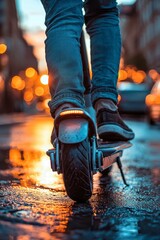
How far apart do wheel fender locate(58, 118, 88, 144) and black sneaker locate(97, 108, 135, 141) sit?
432 mm

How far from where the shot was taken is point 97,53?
2555mm

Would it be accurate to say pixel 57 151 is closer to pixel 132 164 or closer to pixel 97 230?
pixel 97 230

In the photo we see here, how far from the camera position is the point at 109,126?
95.0 inches

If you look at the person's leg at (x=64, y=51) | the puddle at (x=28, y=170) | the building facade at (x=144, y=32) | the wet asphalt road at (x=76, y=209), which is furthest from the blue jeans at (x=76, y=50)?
the building facade at (x=144, y=32)

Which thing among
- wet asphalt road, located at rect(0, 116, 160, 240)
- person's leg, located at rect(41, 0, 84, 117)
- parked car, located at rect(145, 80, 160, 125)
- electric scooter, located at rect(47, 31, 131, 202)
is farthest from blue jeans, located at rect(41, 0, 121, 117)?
parked car, located at rect(145, 80, 160, 125)

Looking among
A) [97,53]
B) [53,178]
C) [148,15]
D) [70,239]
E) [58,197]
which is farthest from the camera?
[148,15]

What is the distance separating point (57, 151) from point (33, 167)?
58.7 inches

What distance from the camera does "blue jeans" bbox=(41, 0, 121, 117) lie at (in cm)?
212

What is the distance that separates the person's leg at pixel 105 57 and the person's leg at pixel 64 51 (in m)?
0.31

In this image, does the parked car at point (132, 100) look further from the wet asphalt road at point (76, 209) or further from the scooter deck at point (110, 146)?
the scooter deck at point (110, 146)

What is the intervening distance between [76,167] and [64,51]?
0.45m

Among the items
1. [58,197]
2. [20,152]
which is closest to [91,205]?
[58,197]

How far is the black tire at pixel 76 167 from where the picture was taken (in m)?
1.93

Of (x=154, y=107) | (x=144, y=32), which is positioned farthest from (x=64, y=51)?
(x=144, y=32)
